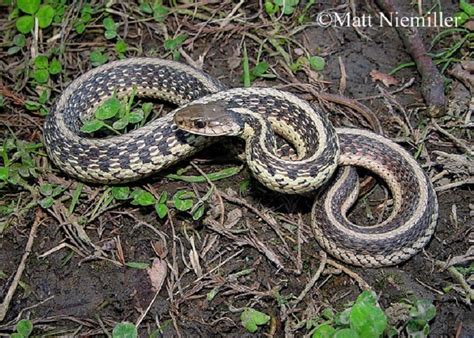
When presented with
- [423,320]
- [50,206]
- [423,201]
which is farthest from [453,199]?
[50,206]

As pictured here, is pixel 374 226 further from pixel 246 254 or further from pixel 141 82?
pixel 141 82

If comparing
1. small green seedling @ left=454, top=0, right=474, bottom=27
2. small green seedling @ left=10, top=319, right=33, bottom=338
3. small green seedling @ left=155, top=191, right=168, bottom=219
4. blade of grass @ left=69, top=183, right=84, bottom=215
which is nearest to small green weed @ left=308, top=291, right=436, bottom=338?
small green seedling @ left=155, top=191, right=168, bottom=219

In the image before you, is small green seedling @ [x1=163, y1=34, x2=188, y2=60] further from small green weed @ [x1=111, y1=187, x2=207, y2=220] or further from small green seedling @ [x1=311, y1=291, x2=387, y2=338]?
small green seedling @ [x1=311, y1=291, x2=387, y2=338]

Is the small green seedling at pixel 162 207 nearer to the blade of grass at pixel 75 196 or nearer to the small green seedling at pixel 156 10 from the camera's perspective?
the blade of grass at pixel 75 196

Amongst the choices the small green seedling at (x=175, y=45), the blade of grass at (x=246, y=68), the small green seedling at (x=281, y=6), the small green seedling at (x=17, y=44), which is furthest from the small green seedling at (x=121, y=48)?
the small green seedling at (x=281, y=6)

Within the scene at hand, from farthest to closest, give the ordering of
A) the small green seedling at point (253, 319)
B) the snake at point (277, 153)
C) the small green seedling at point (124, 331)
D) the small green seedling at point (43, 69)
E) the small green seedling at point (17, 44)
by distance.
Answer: the small green seedling at point (17, 44), the small green seedling at point (43, 69), the snake at point (277, 153), the small green seedling at point (253, 319), the small green seedling at point (124, 331)

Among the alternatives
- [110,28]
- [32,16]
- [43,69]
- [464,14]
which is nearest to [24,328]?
[43,69]
